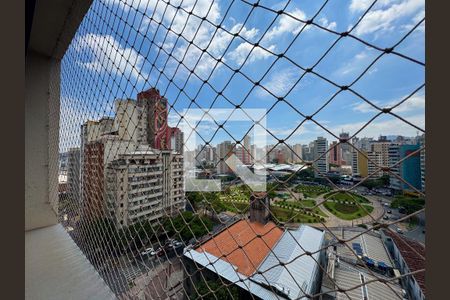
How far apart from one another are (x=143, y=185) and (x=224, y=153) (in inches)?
22.4

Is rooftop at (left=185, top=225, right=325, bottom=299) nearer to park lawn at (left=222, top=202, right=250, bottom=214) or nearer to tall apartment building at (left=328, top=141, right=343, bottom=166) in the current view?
park lawn at (left=222, top=202, right=250, bottom=214)

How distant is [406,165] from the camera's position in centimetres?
30

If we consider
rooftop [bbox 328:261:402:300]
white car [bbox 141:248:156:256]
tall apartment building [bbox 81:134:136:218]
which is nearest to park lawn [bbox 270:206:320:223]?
rooftop [bbox 328:261:402:300]

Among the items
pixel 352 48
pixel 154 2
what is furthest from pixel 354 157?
pixel 154 2

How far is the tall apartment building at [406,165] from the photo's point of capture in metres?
0.26

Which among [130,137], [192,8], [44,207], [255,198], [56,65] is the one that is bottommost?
[44,207]

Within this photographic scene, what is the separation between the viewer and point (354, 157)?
411mm

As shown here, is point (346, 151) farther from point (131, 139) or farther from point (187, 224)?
point (131, 139)

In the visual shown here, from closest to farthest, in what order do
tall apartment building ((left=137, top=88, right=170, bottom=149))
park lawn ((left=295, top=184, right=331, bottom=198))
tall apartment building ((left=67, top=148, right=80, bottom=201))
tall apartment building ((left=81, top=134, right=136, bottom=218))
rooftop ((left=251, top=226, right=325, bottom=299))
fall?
1. rooftop ((left=251, top=226, right=325, bottom=299))
2. park lawn ((left=295, top=184, right=331, bottom=198))
3. tall apartment building ((left=137, top=88, right=170, bottom=149))
4. tall apartment building ((left=81, top=134, right=136, bottom=218))
5. tall apartment building ((left=67, top=148, right=80, bottom=201))

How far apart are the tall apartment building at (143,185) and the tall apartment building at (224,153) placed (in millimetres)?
304

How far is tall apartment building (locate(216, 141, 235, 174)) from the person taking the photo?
Answer: 1.98 ft

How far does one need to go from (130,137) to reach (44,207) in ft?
2.89

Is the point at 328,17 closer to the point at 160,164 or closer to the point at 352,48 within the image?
the point at 352,48

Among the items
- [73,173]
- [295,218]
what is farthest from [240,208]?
[73,173]
